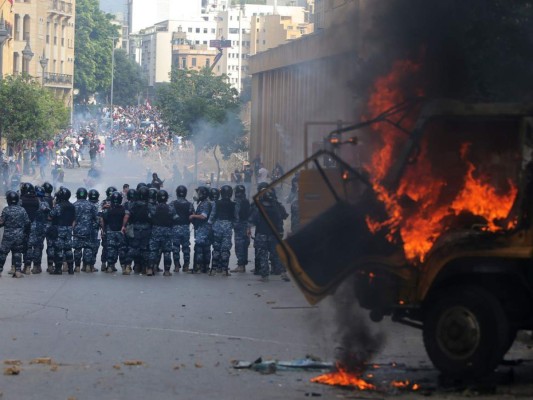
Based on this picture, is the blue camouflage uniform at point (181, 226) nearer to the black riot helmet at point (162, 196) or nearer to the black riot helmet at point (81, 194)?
the black riot helmet at point (162, 196)

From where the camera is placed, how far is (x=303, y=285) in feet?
32.7

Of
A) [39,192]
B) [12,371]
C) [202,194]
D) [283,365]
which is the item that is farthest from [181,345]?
[39,192]

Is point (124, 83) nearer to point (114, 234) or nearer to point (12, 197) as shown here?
point (114, 234)

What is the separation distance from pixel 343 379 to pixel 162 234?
10.7 m

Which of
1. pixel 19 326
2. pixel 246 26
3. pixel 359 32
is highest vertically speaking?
pixel 246 26

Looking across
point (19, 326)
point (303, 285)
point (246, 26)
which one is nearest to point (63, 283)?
point (19, 326)

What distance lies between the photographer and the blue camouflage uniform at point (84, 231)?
20.3m

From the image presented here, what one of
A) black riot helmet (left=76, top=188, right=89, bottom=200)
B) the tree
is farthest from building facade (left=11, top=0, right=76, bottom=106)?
black riot helmet (left=76, top=188, right=89, bottom=200)

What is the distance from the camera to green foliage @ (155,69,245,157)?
5462 centimetres

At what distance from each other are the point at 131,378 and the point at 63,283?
8.70m

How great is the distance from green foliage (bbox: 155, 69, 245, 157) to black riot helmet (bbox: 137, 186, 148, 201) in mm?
33867

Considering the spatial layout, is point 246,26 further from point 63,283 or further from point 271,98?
point 63,283

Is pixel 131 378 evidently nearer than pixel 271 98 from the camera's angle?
Yes

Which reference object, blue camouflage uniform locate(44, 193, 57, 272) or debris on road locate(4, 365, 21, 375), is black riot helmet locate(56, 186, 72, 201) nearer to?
blue camouflage uniform locate(44, 193, 57, 272)
